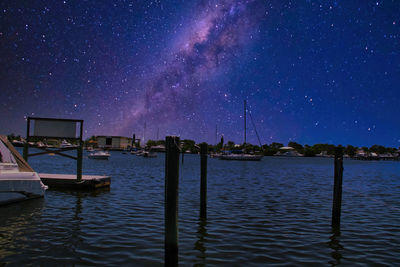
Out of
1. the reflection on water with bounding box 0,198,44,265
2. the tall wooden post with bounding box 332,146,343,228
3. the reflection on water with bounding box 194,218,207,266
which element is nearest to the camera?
the reflection on water with bounding box 194,218,207,266

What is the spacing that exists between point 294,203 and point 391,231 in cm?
698

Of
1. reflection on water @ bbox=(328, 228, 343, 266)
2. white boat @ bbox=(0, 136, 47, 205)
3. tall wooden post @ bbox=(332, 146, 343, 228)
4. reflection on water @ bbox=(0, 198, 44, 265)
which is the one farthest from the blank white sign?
reflection on water @ bbox=(328, 228, 343, 266)

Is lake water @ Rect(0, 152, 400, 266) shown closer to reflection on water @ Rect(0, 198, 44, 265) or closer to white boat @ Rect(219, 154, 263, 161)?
reflection on water @ Rect(0, 198, 44, 265)

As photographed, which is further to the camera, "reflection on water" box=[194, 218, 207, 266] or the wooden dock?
the wooden dock

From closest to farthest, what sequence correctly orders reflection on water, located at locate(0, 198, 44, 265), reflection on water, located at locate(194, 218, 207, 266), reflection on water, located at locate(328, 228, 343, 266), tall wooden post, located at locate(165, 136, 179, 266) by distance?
tall wooden post, located at locate(165, 136, 179, 266), reflection on water, located at locate(194, 218, 207, 266), reflection on water, located at locate(328, 228, 343, 266), reflection on water, located at locate(0, 198, 44, 265)

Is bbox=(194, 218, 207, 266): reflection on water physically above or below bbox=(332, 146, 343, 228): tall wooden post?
below

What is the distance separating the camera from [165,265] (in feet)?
24.7

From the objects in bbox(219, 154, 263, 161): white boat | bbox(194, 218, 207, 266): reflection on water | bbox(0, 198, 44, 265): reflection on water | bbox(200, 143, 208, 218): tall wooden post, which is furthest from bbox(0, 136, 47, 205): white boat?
bbox(219, 154, 263, 161): white boat

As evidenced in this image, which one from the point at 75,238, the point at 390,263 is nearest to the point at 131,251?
the point at 75,238

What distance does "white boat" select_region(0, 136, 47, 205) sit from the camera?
1380 cm

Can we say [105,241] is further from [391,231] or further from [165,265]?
[391,231]

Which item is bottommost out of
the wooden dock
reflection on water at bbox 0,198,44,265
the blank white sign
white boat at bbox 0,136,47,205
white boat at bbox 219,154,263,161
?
white boat at bbox 219,154,263,161

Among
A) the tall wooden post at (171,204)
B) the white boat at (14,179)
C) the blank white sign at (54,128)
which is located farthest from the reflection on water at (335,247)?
the blank white sign at (54,128)

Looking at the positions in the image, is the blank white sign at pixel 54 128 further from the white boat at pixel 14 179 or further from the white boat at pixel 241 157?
the white boat at pixel 241 157
